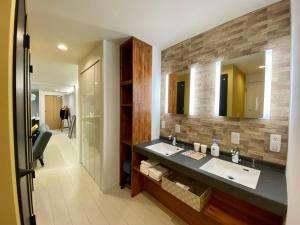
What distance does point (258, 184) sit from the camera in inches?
45.1

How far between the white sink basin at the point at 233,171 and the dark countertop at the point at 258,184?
4 cm

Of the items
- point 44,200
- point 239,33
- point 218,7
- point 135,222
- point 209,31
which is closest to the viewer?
point 218,7

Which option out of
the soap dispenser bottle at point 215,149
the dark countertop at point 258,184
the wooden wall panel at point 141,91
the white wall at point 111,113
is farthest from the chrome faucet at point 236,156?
the white wall at point 111,113

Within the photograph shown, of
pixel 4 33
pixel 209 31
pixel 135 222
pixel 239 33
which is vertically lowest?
pixel 135 222

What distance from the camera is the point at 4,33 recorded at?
0.47 meters

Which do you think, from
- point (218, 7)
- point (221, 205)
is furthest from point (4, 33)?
point (221, 205)

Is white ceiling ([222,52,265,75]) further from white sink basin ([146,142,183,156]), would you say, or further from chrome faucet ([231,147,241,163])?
white sink basin ([146,142,183,156])

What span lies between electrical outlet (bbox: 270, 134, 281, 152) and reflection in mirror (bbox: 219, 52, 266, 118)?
9.0 inches

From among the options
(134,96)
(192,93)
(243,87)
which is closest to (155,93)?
(134,96)

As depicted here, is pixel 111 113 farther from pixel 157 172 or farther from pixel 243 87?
pixel 243 87

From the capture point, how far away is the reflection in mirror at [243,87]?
1.48 metres

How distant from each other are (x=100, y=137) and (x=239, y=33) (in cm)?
237

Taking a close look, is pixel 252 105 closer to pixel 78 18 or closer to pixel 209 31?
pixel 209 31

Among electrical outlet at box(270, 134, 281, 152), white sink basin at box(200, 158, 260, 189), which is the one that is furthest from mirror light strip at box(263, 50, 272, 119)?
white sink basin at box(200, 158, 260, 189)
